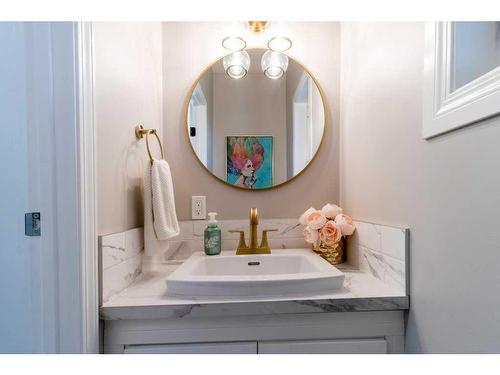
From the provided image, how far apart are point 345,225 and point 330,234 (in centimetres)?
7

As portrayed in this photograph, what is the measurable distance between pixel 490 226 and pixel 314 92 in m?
0.92

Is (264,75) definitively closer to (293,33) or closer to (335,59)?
(293,33)

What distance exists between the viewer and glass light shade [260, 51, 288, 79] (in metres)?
1.24

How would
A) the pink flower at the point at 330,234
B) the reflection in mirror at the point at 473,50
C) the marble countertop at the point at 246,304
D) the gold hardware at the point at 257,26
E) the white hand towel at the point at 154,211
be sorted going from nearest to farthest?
the reflection in mirror at the point at 473,50
the marble countertop at the point at 246,304
the white hand towel at the point at 154,211
the pink flower at the point at 330,234
the gold hardware at the point at 257,26

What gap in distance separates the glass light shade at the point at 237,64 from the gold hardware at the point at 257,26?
0.11 meters

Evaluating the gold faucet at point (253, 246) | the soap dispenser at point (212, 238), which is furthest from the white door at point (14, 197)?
the gold faucet at point (253, 246)

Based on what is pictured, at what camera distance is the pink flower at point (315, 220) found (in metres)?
1.10

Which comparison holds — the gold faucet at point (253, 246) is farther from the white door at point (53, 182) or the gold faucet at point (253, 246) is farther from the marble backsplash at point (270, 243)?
the white door at point (53, 182)

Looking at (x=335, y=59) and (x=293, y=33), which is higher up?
(x=293, y=33)

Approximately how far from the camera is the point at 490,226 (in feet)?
1.76

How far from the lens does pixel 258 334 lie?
0.75 metres

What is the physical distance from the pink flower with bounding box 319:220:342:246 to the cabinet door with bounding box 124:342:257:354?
1.65 feet

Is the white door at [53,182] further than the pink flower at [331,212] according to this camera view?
No
